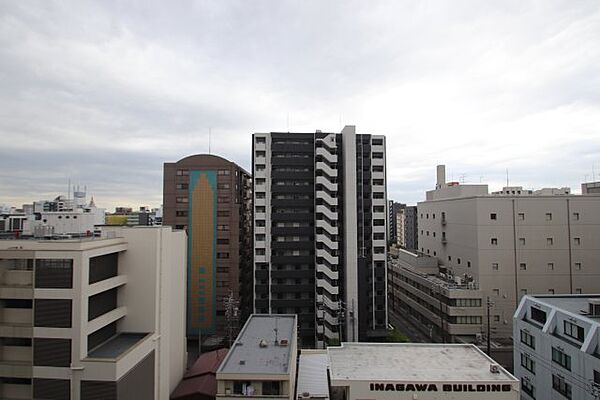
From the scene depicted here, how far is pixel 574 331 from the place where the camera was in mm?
26469

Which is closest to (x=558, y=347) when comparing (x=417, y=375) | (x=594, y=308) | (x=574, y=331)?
(x=574, y=331)

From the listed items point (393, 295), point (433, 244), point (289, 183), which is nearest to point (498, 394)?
point (289, 183)

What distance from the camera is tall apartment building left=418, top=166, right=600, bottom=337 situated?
47312mm

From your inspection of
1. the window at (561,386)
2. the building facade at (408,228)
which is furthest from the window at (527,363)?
the building facade at (408,228)

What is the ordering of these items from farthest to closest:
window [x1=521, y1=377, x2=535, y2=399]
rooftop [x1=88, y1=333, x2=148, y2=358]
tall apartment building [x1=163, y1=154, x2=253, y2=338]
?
tall apartment building [x1=163, y1=154, x2=253, y2=338]
window [x1=521, y1=377, x2=535, y2=399]
rooftop [x1=88, y1=333, x2=148, y2=358]

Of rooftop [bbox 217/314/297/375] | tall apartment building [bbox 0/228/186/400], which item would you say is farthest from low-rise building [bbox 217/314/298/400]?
tall apartment building [bbox 0/228/186/400]

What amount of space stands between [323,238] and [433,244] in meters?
23.7

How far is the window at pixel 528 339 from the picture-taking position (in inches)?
1204

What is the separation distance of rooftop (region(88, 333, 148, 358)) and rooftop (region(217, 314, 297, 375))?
6.39 m

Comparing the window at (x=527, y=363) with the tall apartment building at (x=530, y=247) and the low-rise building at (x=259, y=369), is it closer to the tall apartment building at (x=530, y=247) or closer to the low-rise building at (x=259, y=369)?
the tall apartment building at (x=530, y=247)

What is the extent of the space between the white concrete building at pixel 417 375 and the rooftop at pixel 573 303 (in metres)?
8.04

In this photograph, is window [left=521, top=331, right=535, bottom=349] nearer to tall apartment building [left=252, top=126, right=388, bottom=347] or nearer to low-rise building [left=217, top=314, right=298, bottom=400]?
low-rise building [left=217, top=314, right=298, bottom=400]


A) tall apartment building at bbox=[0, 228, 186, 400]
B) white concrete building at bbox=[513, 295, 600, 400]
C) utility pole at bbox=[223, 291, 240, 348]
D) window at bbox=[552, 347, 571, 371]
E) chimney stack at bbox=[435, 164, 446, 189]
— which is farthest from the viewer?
chimney stack at bbox=[435, 164, 446, 189]

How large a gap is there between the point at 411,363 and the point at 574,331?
39.4 ft
